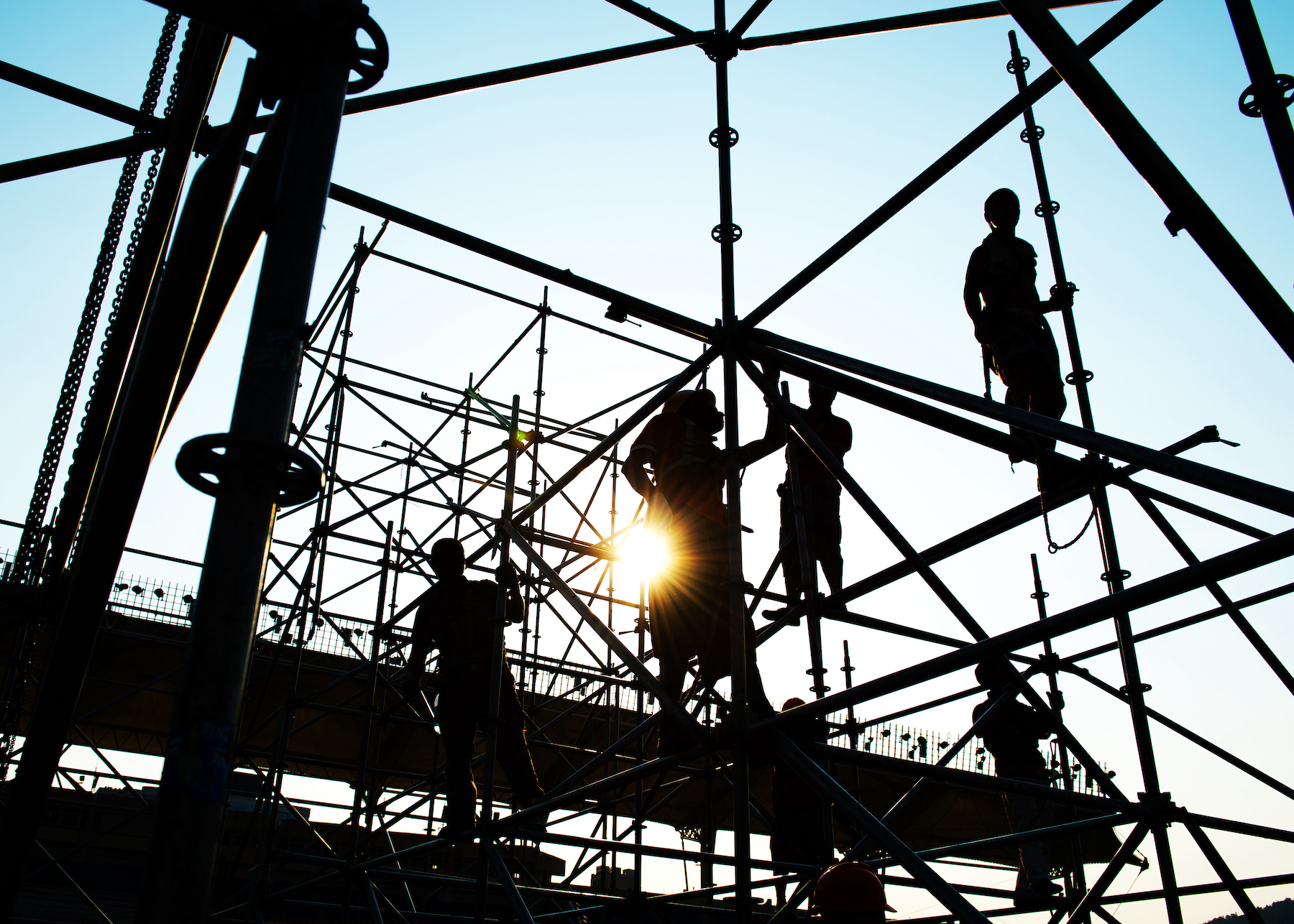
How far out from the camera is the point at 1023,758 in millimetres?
5965

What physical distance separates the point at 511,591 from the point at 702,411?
2034 millimetres

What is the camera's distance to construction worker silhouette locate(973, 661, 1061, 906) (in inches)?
229

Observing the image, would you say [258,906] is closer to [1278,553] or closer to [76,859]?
[1278,553]

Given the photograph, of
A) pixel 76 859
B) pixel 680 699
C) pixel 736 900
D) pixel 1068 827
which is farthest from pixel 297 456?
pixel 76 859

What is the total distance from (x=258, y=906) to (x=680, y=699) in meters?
3.99

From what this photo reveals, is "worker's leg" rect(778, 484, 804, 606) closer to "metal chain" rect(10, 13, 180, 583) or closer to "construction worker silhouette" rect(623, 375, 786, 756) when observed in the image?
"construction worker silhouette" rect(623, 375, 786, 756)

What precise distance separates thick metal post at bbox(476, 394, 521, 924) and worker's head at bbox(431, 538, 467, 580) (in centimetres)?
40

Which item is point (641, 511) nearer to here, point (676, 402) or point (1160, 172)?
point (676, 402)

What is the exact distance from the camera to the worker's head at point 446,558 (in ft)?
22.4

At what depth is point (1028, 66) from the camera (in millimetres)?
6340

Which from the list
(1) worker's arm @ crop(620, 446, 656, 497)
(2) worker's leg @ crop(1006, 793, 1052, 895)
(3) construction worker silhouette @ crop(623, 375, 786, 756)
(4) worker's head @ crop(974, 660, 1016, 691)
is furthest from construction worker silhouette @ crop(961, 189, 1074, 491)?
(2) worker's leg @ crop(1006, 793, 1052, 895)

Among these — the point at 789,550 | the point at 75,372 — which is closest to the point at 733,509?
the point at 789,550

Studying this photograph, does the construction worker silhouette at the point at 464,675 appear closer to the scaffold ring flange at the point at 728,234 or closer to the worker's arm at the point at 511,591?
the worker's arm at the point at 511,591

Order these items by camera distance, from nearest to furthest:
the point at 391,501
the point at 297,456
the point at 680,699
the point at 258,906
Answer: the point at 297,456, the point at 680,699, the point at 258,906, the point at 391,501
